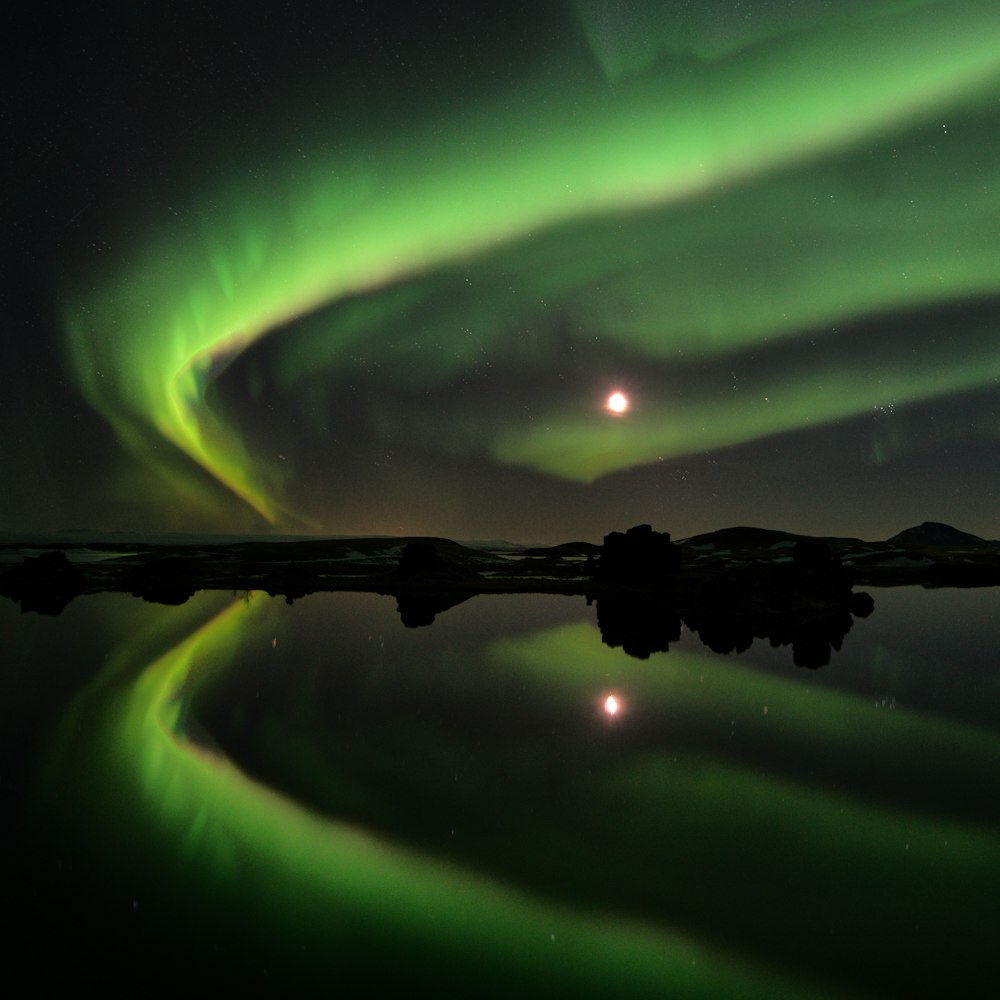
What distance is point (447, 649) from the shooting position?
4772 centimetres

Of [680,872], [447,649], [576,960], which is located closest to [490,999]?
[576,960]

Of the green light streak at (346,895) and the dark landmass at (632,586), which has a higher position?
the dark landmass at (632,586)

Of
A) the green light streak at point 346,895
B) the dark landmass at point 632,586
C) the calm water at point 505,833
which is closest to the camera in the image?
the green light streak at point 346,895

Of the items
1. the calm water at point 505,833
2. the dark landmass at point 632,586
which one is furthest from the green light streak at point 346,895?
the dark landmass at point 632,586

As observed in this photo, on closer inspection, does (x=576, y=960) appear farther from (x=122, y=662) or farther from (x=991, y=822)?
(x=122, y=662)

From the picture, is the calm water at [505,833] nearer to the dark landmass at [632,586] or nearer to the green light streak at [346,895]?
the green light streak at [346,895]

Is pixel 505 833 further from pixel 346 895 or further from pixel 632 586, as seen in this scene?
pixel 632 586

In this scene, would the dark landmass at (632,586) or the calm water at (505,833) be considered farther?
the dark landmass at (632,586)

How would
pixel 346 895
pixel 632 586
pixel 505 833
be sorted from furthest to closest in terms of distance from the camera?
pixel 632 586 < pixel 505 833 < pixel 346 895

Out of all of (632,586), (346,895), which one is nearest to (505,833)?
(346,895)

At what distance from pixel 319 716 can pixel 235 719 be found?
10.6 feet

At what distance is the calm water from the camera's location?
12.1 m

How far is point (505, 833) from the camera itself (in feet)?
56.4

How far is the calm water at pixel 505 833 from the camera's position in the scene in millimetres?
12109
